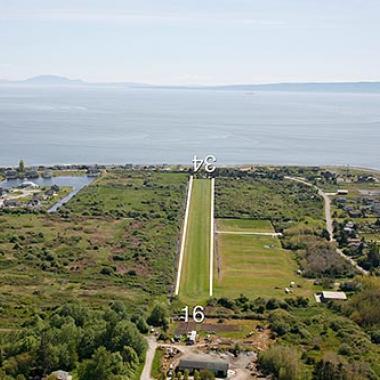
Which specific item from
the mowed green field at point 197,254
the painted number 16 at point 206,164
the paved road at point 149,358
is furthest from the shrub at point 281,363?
the painted number 16 at point 206,164

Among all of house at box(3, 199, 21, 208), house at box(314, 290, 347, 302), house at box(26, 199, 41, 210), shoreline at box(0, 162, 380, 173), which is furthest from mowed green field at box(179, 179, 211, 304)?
shoreline at box(0, 162, 380, 173)

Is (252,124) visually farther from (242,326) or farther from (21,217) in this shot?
(242,326)

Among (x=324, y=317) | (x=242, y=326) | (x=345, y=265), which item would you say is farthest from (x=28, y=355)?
(x=345, y=265)

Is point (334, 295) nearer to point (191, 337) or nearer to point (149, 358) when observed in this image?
point (191, 337)

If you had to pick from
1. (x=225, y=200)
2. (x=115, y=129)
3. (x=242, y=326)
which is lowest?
(x=242, y=326)

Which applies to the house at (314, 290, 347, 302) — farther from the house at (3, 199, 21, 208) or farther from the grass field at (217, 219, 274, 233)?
the house at (3, 199, 21, 208)

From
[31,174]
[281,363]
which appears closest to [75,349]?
[281,363]

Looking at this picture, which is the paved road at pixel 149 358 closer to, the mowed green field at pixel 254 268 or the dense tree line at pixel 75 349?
the dense tree line at pixel 75 349
